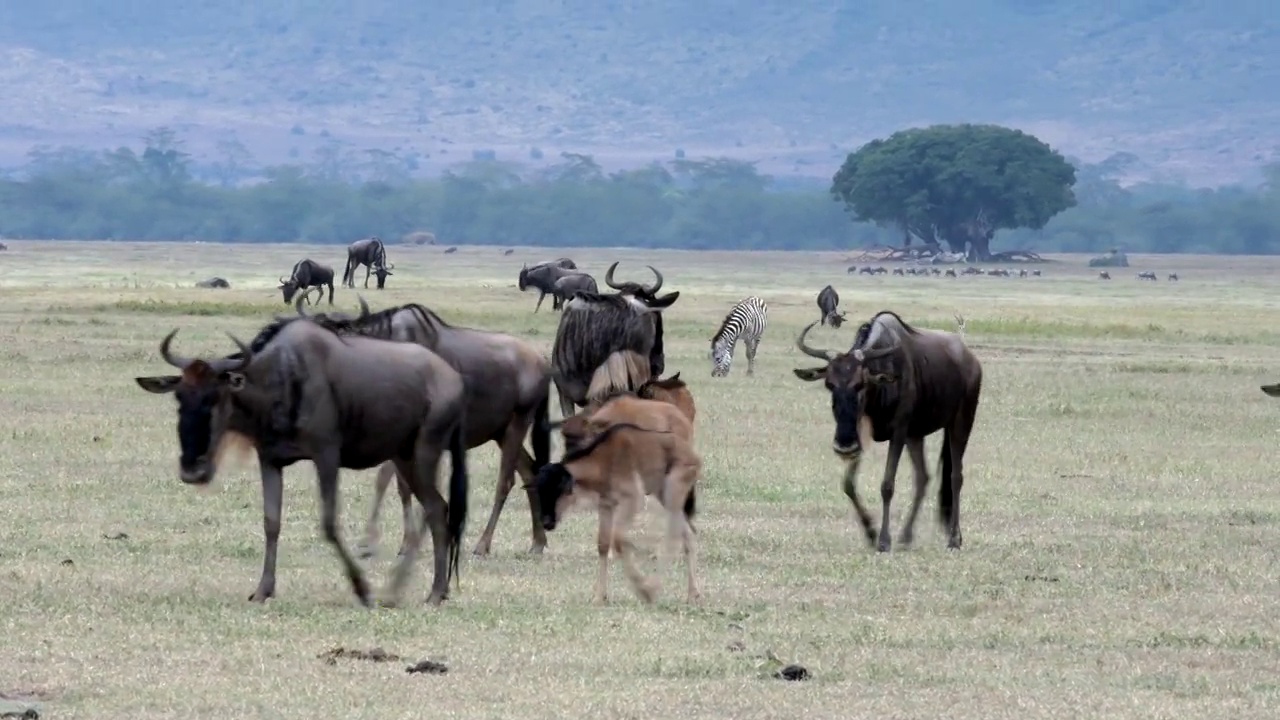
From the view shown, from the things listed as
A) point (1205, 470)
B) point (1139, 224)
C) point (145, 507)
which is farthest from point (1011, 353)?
point (1139, 224)

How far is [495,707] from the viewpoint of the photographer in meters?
8.66

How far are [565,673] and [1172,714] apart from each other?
2.17 m

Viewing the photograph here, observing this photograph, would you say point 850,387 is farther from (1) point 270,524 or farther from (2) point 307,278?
(2) point 307,278

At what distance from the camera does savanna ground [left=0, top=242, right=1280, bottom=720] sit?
896 centimetres

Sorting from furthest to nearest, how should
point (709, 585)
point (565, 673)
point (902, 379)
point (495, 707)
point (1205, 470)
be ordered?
point (1205, 470), point (902, 379), point (709, 585), point (565, 673), point (495, 707)

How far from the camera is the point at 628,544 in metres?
11.3

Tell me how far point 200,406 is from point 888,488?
4456mm

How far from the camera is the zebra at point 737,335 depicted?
2877 cm

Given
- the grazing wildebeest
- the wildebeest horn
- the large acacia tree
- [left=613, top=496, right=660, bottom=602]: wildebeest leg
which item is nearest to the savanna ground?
[left=613, top=496, right=660, bottom=602]: wildebeest leg

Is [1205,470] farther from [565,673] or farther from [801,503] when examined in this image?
[565,673]

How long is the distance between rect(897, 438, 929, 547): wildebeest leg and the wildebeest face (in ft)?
10.9

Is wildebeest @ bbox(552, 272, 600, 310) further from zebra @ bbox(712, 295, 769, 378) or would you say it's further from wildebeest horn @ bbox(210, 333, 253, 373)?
wildebeest horn @ bbox(210, 333, 253, 373)

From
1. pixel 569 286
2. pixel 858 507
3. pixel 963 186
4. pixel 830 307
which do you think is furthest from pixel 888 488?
pixel 963 186

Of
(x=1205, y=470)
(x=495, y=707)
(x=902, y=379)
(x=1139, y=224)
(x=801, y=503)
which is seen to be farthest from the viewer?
(x=1139, y=224)
